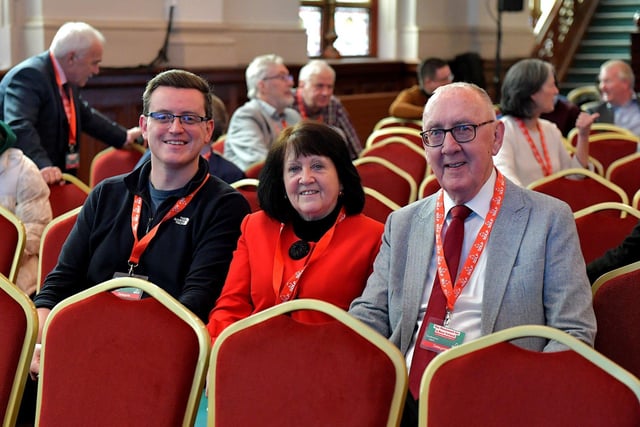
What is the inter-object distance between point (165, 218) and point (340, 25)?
821 centimetres

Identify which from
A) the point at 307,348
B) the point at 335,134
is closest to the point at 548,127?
the point at 335,134

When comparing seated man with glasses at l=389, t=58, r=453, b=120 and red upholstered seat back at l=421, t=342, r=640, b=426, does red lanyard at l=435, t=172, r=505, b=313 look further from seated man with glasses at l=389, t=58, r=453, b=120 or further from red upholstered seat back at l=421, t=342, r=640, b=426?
seated man with glasses at l=389, t=58, r=453, b=120

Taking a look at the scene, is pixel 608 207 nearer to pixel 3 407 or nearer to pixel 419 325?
pixel 419 325

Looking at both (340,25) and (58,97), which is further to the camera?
(340,25)

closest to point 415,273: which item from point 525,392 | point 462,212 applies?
point 462,212

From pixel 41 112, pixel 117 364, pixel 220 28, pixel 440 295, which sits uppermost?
pixel 220 28

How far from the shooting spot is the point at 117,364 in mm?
2316

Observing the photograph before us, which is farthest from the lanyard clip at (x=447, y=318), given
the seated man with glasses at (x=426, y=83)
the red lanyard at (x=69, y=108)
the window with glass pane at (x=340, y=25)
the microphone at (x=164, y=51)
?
the window with glass pane at (x=340, y=25)

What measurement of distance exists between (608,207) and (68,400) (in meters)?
1.81

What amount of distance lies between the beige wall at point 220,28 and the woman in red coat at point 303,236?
187 inches

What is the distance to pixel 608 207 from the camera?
10.4ft

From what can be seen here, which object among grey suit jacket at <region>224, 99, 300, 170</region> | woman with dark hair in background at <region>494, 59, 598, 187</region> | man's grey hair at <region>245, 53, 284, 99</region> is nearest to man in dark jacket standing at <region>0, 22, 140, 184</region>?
grey suit jacket at <region>224, 99, 300, 170</region>

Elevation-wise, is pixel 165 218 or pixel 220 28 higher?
pixel 220 28

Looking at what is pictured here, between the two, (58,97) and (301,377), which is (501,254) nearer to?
(301,377)
